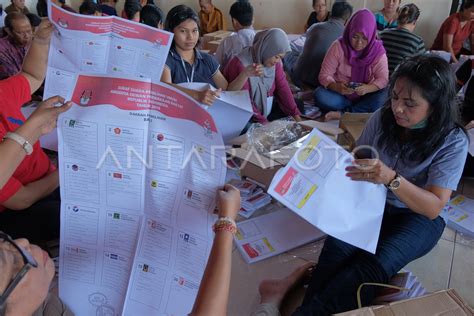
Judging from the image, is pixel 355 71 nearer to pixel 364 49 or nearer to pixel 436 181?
pixel 364 49

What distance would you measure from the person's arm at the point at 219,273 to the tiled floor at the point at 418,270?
70 centimetres

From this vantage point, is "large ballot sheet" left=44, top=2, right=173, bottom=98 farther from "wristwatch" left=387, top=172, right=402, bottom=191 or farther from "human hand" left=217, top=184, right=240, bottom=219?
"wristwatch" left=387, top=172, right=402, bottom=191

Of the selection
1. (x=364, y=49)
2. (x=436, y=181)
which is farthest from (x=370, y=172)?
(x=364, y=49)

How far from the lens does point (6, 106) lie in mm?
1319

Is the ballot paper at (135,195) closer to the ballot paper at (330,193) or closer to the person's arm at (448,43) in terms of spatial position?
the ballot paper at (330,193)

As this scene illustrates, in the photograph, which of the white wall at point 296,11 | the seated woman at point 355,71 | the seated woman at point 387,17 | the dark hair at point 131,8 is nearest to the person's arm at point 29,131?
the seated woman at point 355,71

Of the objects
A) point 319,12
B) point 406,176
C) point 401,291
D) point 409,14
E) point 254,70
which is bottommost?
point 401,291

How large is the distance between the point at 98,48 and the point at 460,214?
1.82 meters

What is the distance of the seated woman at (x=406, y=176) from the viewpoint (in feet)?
3.93

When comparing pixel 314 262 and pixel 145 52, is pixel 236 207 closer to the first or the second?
pixel 145 52

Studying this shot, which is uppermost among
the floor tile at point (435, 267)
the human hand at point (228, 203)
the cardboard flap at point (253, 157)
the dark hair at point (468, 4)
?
the dark hair at point (468, 4)

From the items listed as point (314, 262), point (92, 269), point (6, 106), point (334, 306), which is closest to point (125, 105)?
point (92, 269)

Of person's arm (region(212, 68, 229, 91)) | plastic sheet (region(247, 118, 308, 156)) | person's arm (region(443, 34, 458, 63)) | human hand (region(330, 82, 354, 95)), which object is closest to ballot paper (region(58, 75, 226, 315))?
plastic sheet (region(247, 118, 308, 156))

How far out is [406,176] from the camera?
1.40 m
